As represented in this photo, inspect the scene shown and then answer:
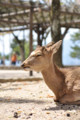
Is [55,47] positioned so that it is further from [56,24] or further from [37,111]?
[56,24]

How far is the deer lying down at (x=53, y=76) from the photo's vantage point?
Answer: 9.31 feet

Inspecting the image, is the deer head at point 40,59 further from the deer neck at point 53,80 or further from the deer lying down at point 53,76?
the deer neck at point 53,80

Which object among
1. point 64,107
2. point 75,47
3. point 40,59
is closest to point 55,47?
point 40,59

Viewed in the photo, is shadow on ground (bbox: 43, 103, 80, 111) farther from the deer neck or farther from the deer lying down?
the deer neck

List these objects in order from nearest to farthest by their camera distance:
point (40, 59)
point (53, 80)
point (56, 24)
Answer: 1. point (40, 59)
2. point (53, 80)
3. point (56, 24)

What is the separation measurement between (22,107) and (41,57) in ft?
2.86

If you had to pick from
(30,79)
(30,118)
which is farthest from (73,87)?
(30,79)

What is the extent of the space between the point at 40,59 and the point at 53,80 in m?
0.43

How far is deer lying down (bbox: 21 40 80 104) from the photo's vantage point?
2.84 metres

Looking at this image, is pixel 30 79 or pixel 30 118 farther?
pixel 30 79

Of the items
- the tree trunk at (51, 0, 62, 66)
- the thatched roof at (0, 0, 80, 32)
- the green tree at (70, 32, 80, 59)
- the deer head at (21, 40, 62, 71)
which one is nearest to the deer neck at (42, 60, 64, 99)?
the deer head at (21, 40, 62, 71)

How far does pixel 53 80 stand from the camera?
2.97 meters

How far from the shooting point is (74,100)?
2941mm

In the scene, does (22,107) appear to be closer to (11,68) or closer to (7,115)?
(7,115)
